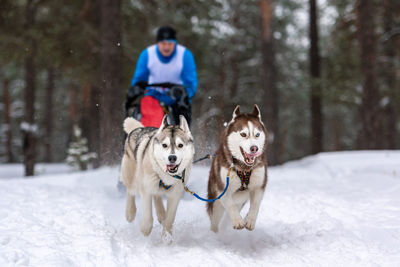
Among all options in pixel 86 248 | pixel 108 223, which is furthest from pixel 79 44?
pixel 86 248

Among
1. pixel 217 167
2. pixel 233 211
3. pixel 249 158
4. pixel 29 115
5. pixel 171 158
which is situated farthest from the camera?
pixel 29 115

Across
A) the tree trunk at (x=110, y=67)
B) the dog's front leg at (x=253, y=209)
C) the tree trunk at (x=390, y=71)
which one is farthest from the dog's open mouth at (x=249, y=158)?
the tree trunk at (x=390, y=71)

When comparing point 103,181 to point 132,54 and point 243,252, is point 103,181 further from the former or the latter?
point 132,54

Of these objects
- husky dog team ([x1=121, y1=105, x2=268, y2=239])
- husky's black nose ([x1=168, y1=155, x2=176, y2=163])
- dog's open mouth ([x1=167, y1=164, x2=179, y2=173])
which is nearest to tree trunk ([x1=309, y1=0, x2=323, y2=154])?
husky dog team ([x1=121, y1=105, x2=268, y2=239])

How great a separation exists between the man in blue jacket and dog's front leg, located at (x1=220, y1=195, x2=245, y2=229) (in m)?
1.59

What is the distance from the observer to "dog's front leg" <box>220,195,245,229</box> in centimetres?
362

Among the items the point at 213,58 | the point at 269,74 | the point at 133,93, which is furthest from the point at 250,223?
the point at 213,58

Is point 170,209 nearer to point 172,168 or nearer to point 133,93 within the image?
point 172,168

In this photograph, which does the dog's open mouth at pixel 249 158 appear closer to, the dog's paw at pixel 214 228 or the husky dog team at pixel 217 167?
the husky dog team at pixel 217 167

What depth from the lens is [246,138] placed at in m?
3.57

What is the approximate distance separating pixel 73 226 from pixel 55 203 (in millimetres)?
1198

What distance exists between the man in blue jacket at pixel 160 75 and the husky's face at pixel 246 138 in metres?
1.39

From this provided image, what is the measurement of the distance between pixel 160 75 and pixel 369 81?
7.13 meters

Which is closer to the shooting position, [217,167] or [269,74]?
[217,167]
